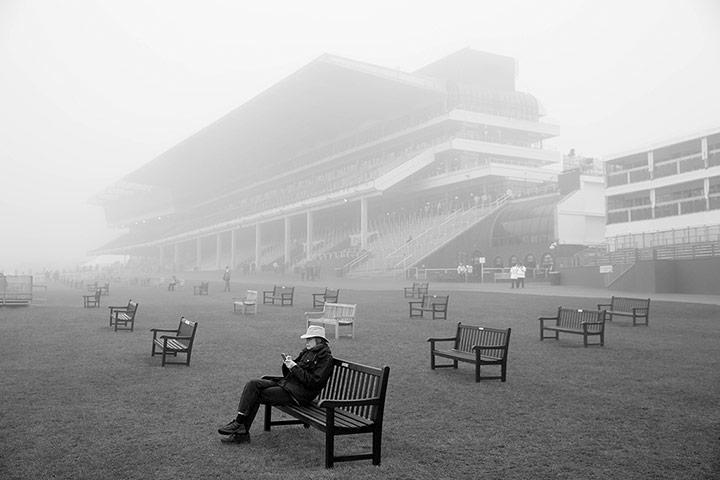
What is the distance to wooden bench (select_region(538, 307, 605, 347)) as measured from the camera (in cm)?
1255

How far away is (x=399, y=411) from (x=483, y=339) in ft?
9.90

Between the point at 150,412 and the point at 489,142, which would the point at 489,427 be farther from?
the point at 489,142

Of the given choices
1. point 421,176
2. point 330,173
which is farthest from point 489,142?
point 330,173

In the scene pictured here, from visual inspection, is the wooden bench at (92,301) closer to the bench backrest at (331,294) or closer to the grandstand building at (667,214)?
the bench backrest at (331,294)

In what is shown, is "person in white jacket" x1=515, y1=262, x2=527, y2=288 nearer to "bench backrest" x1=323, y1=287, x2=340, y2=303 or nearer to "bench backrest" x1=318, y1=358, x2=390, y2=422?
"bench backrest" x1=323, y1=287, x2=340, y2=303

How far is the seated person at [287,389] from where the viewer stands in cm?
627

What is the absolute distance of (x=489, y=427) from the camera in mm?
6887

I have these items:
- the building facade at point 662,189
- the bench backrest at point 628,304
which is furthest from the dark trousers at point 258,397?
the building facade at point 662,189

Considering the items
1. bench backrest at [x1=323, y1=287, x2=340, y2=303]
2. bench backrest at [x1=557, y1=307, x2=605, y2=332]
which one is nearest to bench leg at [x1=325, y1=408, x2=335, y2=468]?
bench backrest at [x1=557, y1=307, x2=605, y2=332]

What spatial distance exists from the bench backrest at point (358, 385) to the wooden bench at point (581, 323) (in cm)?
714

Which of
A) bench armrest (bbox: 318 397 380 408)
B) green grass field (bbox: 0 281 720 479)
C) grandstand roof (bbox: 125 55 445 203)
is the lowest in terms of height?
green grass field (bbox: 0 281 720 479)

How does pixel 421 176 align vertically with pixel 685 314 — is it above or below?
above

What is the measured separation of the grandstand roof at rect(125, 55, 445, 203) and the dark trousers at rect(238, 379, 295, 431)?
55.5m

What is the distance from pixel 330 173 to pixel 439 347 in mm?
71129
